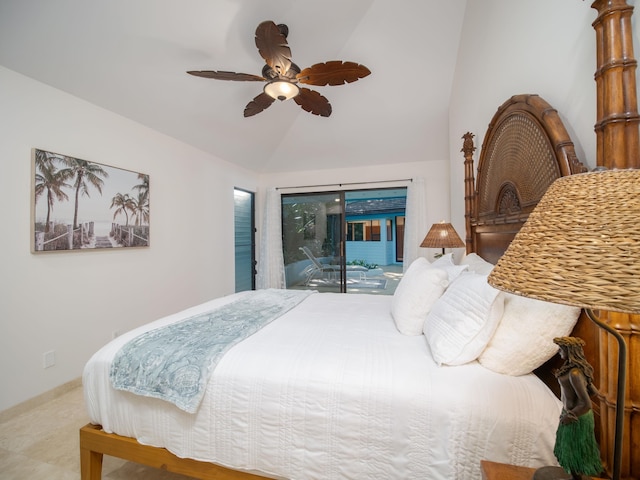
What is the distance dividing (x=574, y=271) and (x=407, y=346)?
94 cm

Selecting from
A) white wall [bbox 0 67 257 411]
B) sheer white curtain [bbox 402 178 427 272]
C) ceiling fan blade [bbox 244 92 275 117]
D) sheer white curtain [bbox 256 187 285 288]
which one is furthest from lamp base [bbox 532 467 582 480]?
sheer white curtain [bbox 256 187 285 288]

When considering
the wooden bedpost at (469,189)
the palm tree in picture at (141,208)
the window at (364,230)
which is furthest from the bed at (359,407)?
the window at (364,230)

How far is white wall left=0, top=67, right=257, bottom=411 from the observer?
1.81 m

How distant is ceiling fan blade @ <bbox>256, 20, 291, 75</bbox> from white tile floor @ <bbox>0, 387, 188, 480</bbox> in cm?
246

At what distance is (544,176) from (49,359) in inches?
130

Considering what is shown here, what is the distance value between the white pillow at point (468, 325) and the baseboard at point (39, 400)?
106 inches

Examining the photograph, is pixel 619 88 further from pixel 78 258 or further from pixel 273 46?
pixel 78 258

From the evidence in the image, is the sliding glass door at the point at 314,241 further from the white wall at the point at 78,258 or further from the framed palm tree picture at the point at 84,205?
the framed palm tree picture at the point at 84,205

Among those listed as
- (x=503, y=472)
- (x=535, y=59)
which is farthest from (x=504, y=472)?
(x=535, y=59)

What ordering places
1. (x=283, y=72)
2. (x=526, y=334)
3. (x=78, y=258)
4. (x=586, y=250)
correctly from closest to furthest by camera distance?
(x=586, y=250) → (x=526, y=334) → (x=283, y=72) → (x=78, y=258)

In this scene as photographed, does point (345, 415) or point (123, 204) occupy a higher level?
point (123, 204)

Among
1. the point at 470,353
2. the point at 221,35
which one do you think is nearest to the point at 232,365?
the point at 470,353

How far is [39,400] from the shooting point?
195 cm

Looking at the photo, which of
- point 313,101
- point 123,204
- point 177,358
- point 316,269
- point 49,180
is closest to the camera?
point 177,358
